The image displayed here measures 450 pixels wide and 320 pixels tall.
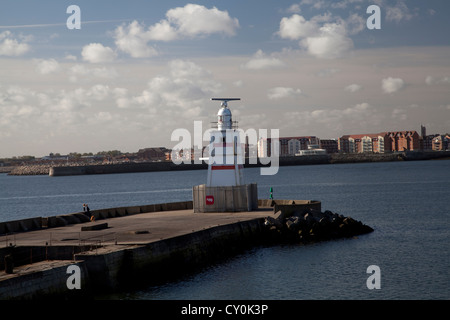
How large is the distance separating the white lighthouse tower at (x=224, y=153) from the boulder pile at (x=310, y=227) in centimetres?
487

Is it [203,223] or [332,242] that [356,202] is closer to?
[332,242]

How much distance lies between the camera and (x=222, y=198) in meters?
44.2

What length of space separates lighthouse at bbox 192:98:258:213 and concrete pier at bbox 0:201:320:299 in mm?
1095

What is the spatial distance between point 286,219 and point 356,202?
3437 cm

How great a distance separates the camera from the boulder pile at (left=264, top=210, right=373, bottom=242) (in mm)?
40062

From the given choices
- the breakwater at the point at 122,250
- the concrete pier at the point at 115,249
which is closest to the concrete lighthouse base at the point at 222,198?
the concrete pier at the point at 115,249

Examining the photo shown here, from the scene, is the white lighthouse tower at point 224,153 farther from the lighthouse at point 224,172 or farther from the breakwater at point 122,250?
the breakwater at point 122,250

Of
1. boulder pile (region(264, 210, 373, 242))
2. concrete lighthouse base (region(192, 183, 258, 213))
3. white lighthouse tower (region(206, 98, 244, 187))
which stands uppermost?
white lighthouse tower (region(206, 98, 244, 187))

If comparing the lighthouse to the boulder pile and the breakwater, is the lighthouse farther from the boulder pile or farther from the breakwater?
the boulder pile

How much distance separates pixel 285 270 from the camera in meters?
31.9

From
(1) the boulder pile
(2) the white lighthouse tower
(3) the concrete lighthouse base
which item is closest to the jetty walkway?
(3) the concrete lighthouse base

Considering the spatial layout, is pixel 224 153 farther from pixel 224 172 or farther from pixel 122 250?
pixel 122 250

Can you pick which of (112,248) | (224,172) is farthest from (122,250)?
(224,172)
